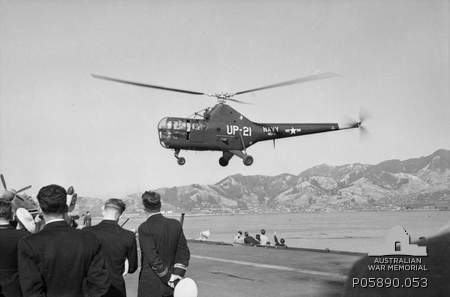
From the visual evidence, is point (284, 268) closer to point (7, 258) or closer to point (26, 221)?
point (26, 221)

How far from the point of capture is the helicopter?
97.3ft

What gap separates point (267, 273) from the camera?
38.8ft

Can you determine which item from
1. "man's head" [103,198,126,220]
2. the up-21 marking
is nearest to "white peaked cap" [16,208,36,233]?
"man's head" [103,198,126,220]

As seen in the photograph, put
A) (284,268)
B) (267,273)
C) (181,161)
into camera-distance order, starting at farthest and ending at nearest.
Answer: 1. (181,161)
2. (284,268)
3. (267,273)

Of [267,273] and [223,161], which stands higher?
[223,161]

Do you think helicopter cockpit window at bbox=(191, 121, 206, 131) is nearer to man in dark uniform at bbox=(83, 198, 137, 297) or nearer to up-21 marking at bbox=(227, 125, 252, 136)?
up-21 marking at bbox=(227, 125, 252, 136)

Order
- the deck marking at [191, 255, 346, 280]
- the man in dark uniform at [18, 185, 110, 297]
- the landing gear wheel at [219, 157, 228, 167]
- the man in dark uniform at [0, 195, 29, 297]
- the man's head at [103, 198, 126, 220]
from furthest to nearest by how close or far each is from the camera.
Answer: the landing gear wheel at [219, 157, 228, 167]
the deck marking at [191, 255, 346, 280]
the man's head at [103, 198, 126, 220]
the man in dark uniform at [0, 195, 29, 297]
the man in dark uniform at [18, 185, 110, 297]

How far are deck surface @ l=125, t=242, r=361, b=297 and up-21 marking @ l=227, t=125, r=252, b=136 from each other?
14.1 m

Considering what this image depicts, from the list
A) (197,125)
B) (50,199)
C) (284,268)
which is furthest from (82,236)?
(197,125)

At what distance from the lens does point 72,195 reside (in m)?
7.49

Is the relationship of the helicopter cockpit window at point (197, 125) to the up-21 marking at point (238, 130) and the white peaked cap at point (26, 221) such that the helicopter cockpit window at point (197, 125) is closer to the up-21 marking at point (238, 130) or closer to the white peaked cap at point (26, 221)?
the up-21 marking at point (238, 130)

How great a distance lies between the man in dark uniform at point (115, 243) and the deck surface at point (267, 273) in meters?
4.20

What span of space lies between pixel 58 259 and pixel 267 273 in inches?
328

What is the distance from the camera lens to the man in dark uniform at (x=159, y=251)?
593 centimetres
